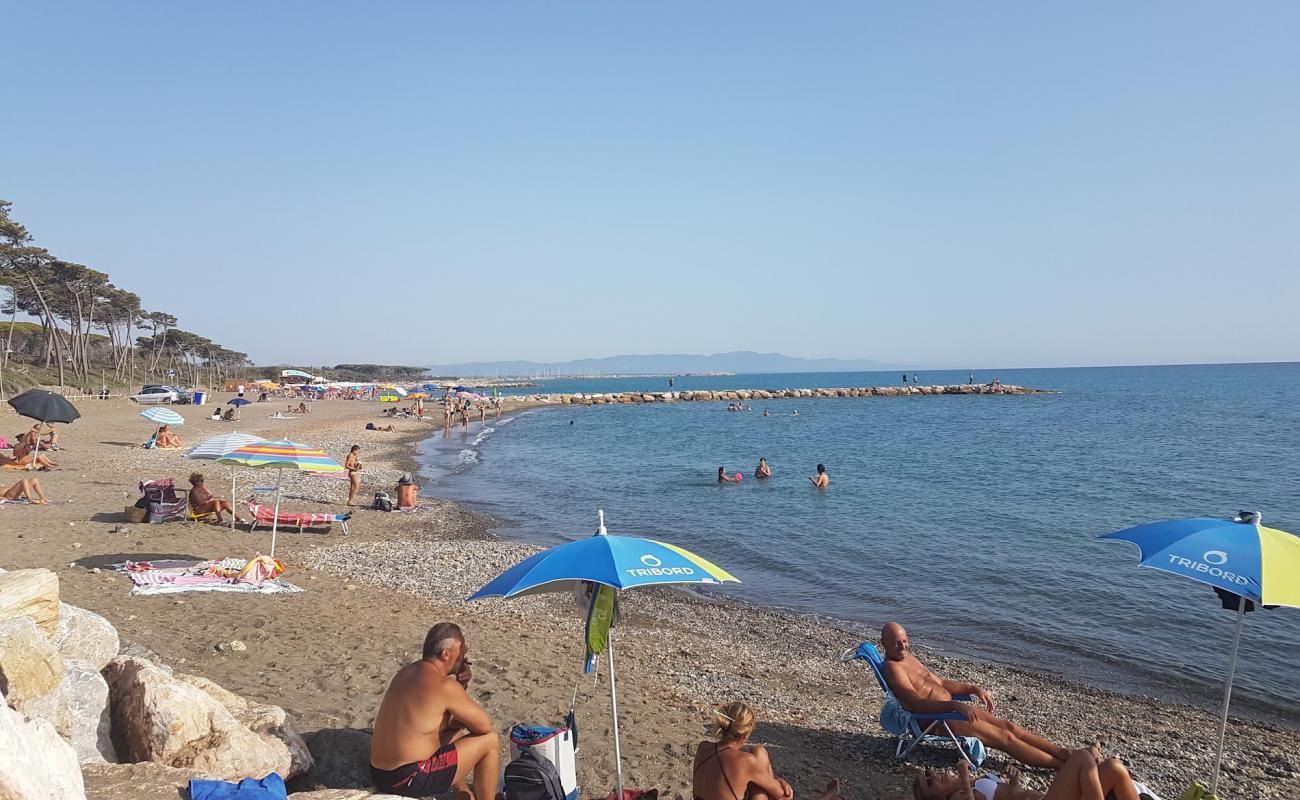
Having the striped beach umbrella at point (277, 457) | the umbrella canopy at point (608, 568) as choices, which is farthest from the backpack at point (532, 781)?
the striped beach umbrella at point (277, 457)

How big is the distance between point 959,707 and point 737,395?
93.0m

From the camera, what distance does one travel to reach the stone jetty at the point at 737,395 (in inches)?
3492

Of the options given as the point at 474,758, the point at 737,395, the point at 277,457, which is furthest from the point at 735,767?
the point at 737,395

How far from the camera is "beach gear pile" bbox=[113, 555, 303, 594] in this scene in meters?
9.23

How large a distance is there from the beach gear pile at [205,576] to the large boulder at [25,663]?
5.70 m

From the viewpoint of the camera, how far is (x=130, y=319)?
65250mm

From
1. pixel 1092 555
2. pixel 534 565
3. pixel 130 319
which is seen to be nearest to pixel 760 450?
pixel 1092 555

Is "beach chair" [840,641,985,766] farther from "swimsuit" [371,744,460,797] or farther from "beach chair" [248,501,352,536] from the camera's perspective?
"beach chair" [248,501,352,536]

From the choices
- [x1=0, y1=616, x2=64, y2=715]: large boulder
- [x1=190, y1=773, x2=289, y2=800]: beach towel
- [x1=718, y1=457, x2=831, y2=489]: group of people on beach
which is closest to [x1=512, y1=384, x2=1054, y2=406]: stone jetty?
[x1=718, y1=457, x2=831, y2=489]: group of people on beach

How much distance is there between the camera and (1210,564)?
16.4ft

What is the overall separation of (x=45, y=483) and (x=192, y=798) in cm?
1690

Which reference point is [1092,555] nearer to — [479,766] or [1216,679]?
[1216,679]

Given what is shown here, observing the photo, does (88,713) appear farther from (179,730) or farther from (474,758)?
(474,758)

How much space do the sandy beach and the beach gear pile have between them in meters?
0.23
